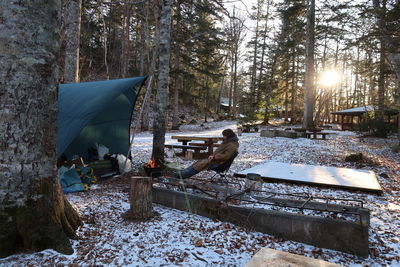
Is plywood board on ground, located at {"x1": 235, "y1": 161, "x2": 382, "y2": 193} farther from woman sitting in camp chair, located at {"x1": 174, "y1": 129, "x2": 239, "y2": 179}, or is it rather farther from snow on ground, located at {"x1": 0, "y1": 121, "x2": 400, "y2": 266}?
woman sitting in camp chair, located at {"x1": 174, "y1": 129, "x2": 239, "y2": 179}

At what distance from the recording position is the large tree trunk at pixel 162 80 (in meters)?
6.80

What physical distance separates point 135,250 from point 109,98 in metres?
3.53

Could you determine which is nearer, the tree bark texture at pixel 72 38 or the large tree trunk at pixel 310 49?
the tree bark texture at pixel 72 38

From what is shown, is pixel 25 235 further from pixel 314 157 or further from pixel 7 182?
pixel 314 157

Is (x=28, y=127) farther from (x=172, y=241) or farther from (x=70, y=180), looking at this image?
(x=70, y=180)

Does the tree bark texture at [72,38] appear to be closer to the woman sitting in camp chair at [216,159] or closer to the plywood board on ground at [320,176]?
the woman sitting in camp chair at [216,159]

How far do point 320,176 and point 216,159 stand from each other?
2766 millimetres

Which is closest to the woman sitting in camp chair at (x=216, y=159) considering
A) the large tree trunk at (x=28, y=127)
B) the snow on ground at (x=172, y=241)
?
the snow on ground at (x=172, y=241)

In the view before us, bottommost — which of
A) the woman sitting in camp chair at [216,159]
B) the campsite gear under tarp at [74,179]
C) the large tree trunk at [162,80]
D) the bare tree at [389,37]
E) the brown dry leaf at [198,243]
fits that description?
the brown dry leaf at [198,243]

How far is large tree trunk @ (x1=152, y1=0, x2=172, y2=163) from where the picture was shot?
268 inches

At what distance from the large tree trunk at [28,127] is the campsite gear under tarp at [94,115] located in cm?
228

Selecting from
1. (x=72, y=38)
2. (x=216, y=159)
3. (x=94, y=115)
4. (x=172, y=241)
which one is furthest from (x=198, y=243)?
(x=72, y=38)

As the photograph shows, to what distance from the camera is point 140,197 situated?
12.9ft

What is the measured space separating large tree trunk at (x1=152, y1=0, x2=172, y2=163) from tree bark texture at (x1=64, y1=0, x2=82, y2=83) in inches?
126
